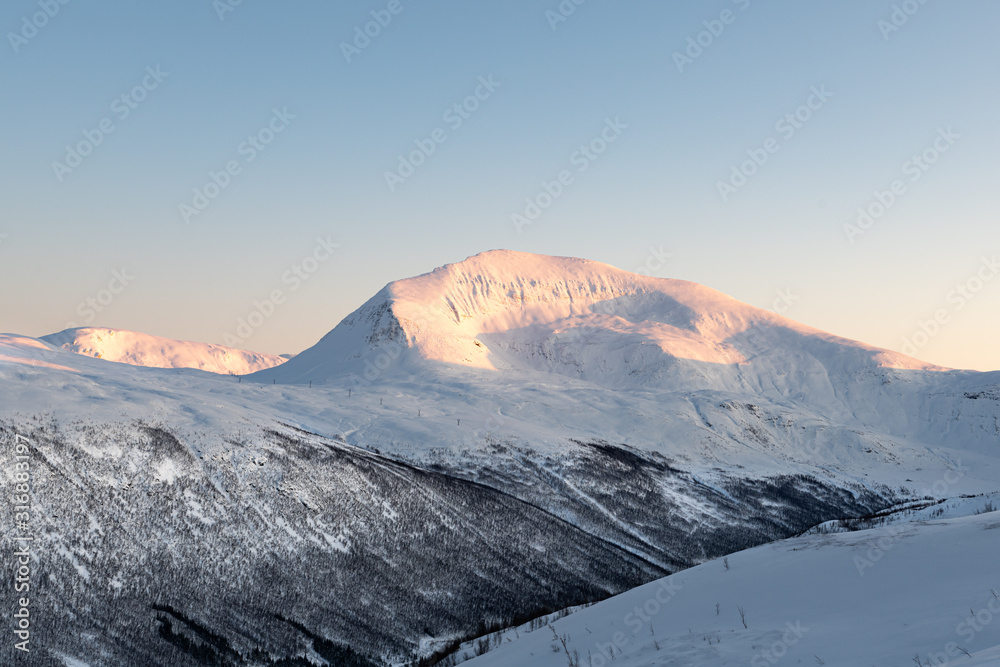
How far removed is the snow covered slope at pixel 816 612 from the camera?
436 inches

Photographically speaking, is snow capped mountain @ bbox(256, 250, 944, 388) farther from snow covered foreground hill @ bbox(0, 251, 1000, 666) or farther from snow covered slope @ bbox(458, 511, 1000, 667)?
snow covered slope @ bbox(458, 511, 1000, 667)

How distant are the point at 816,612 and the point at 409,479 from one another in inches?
1978

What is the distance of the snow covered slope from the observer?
36.3 feet

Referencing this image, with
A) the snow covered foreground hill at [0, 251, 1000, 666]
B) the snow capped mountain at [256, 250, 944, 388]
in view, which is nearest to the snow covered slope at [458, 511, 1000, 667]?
the snow covered foreground hill at [0, 251, 1000, 666]

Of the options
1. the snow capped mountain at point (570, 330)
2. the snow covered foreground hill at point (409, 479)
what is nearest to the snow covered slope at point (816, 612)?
the snow covered foreground hill at point (409, 479)

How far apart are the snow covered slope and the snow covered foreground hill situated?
2635cm

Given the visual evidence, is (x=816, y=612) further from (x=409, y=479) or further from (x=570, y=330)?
(x=570, y=330)

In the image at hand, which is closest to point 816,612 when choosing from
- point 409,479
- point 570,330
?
point 409,479

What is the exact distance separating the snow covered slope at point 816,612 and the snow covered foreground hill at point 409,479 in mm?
26351

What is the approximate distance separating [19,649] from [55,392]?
94.1ft

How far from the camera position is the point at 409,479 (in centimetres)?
6138

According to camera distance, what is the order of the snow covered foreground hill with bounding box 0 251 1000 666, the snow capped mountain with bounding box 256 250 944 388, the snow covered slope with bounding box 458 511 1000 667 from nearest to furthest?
the snow covered slope with bounding box 458 511 1000 667
the snow covered foreground hill with bounding box 0 251 1000 666
the snow capped mountain with bounding box 256 250 944 388

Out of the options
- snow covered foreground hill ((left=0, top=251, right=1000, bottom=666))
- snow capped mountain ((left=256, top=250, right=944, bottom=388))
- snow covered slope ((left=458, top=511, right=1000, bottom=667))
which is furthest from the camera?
snow capped mountain ((left=256, top=250, right=944, bottom=388))

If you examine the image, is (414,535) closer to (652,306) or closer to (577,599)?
(577,599)
